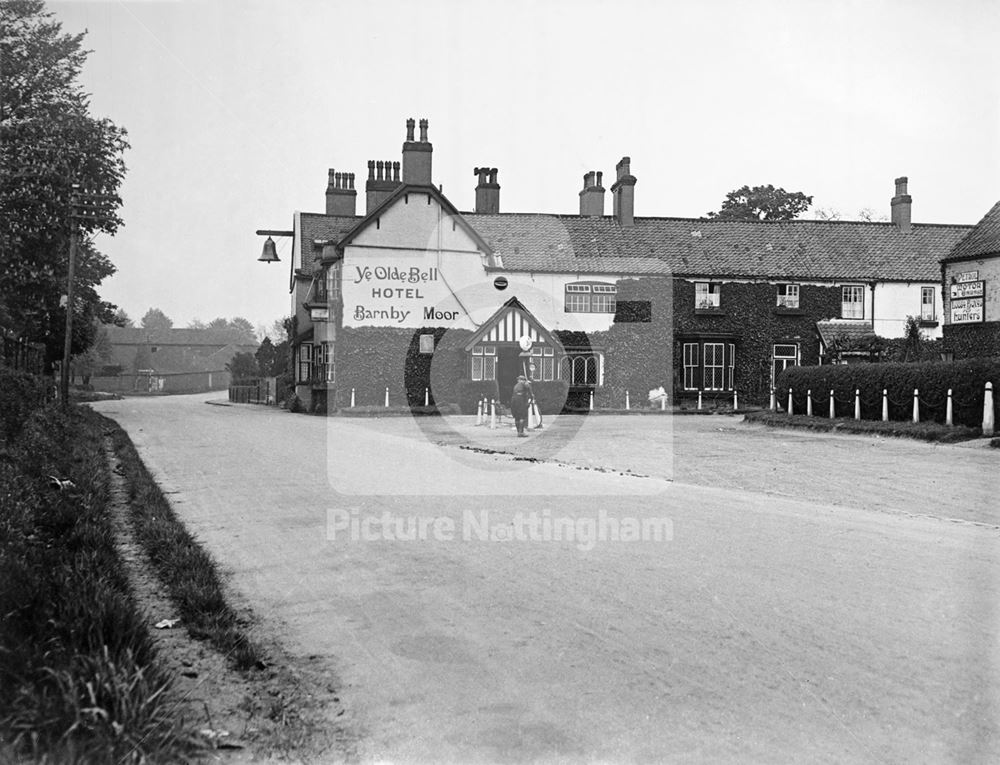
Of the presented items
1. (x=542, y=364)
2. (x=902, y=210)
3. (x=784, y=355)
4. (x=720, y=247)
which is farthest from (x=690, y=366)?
(x=902, y=210)

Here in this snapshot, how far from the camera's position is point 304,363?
1517 inches

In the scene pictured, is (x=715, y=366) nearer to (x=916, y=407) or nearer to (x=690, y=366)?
(x=690, y=366)

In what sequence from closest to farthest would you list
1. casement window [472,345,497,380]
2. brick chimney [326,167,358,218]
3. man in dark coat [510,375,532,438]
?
man in dark coat [510,375,532,438]
casement window [472,345,497,380]
brick chimney [326,167,358,218]

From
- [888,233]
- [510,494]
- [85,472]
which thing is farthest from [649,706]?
[888,233]

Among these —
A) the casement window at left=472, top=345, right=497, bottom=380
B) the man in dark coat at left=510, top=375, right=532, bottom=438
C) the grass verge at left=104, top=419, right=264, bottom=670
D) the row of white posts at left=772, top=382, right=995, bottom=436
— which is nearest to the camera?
the grass verge at left=104, top=419, right=264, bottom=670

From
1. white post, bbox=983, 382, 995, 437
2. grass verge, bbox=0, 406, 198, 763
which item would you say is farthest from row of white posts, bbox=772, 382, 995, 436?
grass verge, bbox=0, 406, 198, 763

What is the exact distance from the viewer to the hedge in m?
19.3

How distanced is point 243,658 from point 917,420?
19.6 m

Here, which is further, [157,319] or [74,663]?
[157,319]

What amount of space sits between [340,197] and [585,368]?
54.5 feet

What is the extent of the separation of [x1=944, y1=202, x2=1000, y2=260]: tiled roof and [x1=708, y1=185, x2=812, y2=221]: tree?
35525mm

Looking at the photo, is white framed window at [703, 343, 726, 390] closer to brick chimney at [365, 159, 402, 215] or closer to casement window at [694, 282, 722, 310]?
casement window at [694, 282, 722, 310]

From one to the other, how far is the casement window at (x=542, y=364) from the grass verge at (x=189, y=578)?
25977mm
